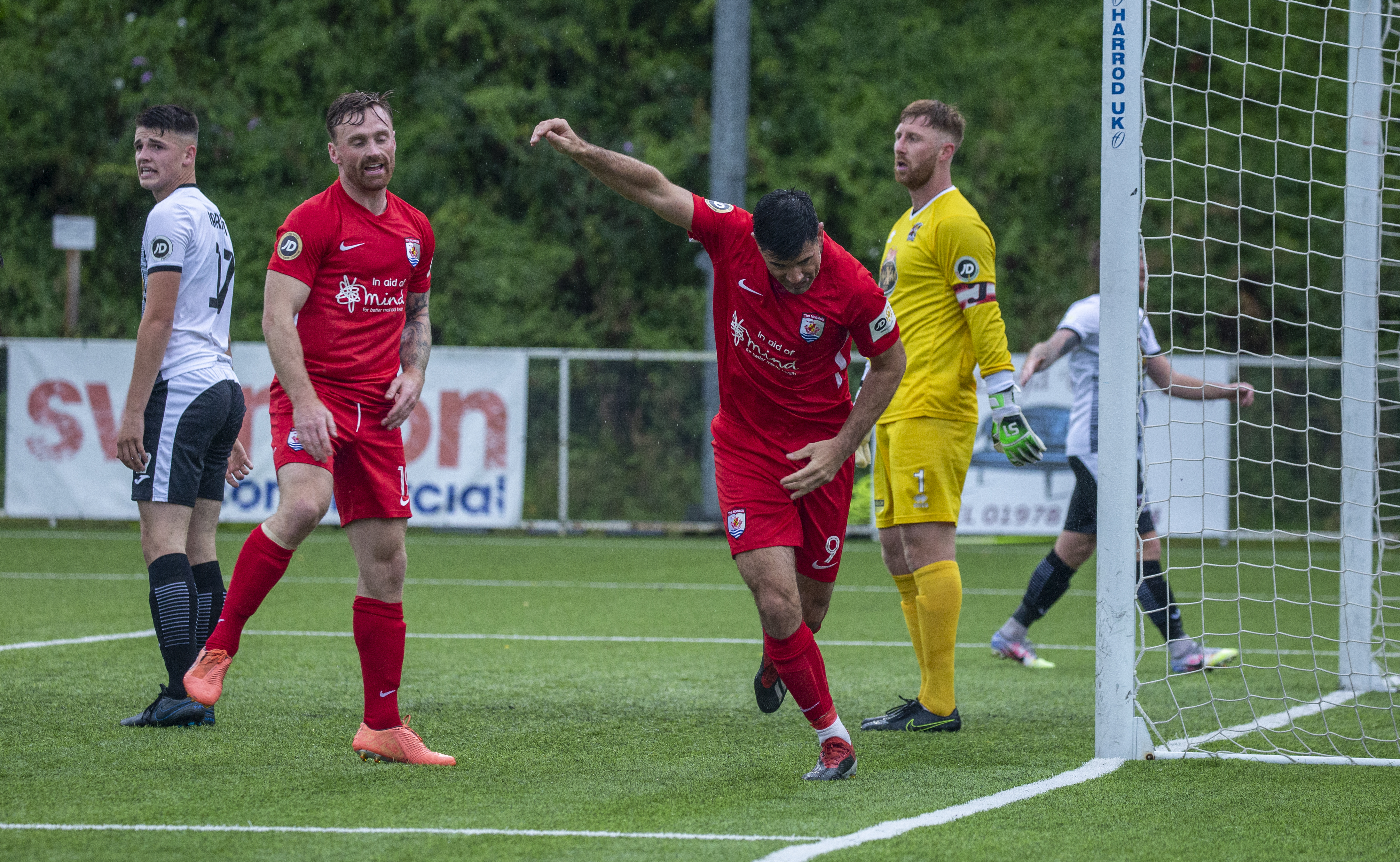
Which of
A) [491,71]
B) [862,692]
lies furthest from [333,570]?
[491,71]

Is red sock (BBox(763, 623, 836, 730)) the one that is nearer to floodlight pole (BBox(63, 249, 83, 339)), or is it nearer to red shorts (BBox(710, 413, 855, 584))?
red shorts (BBox(710, 413, 855, 584))

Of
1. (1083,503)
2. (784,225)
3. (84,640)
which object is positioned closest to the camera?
(784,225)

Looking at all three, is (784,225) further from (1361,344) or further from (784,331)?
(1361,344)

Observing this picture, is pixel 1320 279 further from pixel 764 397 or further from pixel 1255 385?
pixel 764 397

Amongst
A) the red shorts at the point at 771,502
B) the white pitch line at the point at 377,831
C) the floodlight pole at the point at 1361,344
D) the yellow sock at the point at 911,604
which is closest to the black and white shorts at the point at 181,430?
the white pitch line at the point at 377,831

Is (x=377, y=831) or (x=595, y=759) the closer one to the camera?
(x=377, y=831)

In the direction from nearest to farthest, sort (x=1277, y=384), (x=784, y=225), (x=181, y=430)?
1. (x=784, y=225)
2. (x=181, y=430)
3. (x=1277, y=384)

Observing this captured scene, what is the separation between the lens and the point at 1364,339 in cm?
596

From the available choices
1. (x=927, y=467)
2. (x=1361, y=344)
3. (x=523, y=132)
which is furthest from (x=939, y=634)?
(x=523, y=132)

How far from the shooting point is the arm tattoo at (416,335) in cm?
480

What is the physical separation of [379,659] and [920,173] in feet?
8.47

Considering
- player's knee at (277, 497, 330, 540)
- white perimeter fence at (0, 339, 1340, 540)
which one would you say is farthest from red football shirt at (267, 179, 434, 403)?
white perimeter fence at (0, 339, 1340, 540)

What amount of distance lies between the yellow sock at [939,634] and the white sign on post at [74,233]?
1361 centimetres

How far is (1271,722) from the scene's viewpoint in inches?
215
